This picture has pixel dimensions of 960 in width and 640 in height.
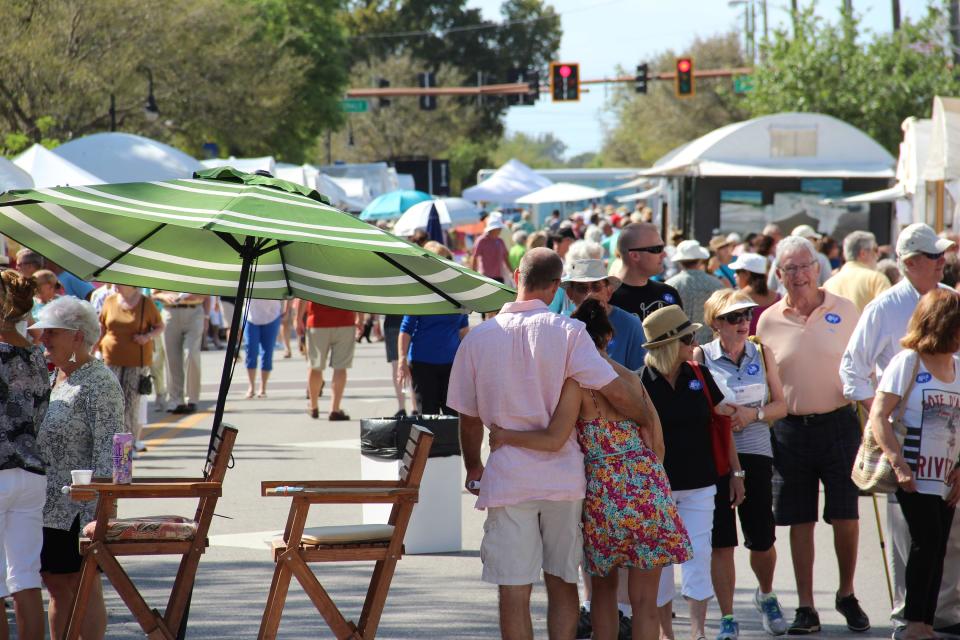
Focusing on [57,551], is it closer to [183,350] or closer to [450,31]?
[183,350]

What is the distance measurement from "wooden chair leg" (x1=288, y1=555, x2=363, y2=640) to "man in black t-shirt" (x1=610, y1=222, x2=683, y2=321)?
2.63m

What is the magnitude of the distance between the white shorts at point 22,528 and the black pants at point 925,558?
4.07 m

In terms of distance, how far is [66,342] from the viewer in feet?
19.7

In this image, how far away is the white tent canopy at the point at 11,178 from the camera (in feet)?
43.8

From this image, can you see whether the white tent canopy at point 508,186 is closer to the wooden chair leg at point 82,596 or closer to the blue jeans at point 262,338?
the blue jeans at point 262,338

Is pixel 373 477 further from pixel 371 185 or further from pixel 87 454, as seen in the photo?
pixel 371 185

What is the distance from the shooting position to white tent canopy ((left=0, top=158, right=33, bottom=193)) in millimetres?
13352

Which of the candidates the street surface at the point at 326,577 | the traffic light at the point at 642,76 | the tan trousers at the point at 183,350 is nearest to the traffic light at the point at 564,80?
the traffic light at the point at 642,76

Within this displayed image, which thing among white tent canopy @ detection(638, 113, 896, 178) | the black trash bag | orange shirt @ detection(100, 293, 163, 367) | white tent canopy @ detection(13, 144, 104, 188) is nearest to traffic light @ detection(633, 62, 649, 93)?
white tent canopy @ detection(638, 113, 896, 178)

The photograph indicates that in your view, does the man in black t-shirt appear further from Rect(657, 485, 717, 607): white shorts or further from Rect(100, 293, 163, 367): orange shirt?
Rect(100, 293, 163, 367): orange shirt

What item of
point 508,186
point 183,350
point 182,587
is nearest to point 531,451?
point 182,587

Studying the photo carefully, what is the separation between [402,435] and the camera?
8.41 meters

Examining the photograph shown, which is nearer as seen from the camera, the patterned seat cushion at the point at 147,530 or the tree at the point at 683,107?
the patterned seat cushion at the point at 147,530

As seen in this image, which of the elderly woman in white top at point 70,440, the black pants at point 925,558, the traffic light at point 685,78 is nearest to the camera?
the elderly woman in white top at point 70,440
